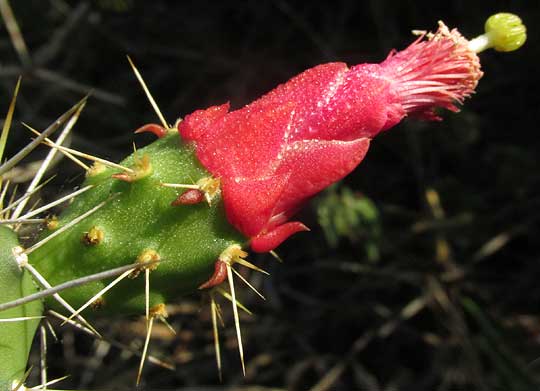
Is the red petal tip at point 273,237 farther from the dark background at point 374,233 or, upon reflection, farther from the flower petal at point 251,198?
the dark background at point 374,233

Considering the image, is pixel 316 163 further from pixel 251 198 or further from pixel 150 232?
pixel 150 232

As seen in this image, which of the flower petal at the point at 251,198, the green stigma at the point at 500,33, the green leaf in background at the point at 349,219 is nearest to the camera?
the flower petal at the point at 251,198

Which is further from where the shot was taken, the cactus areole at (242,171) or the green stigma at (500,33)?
the green stigma at (500,33)

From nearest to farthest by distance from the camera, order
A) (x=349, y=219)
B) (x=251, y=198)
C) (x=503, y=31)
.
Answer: (x=251, y=198), (x=503, y=31), (x=349, y=219)

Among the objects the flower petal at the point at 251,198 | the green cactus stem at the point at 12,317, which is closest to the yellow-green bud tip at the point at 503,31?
the flower petal at the point at 251,198

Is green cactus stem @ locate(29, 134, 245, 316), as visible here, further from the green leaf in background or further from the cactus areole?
the green leaf in background

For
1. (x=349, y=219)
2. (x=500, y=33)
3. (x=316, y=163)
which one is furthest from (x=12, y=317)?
(x=349, y=219)

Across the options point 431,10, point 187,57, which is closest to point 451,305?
point 431,10

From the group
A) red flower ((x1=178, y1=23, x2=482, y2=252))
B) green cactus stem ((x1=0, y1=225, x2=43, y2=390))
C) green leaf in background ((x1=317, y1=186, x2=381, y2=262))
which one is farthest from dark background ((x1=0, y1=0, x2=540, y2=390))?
red flower ((x1=178, y1=23, x2=482, y2=252))
